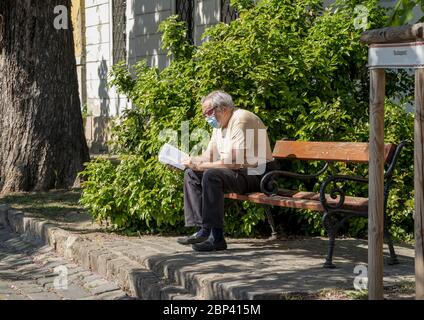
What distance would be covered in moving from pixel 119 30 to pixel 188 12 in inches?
141

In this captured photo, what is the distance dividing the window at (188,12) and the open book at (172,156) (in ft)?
30.1

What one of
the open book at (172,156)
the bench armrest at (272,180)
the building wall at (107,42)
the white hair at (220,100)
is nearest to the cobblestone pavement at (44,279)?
the open book at (172,156)

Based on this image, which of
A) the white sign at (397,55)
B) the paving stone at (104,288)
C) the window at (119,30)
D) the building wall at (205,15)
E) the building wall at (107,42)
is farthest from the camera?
the window at (119,30)

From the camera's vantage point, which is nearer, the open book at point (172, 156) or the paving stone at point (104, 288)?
the paving stone at point (104, 288)

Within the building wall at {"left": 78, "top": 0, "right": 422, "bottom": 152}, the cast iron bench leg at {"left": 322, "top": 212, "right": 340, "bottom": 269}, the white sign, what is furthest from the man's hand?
the building wall at {"left": 78, "top": 0, "right": 422, "bottom": 152}

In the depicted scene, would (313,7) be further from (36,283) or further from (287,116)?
(36,283)

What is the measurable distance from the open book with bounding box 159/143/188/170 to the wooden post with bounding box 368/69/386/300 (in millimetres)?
3031

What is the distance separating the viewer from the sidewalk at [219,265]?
21.4 ft

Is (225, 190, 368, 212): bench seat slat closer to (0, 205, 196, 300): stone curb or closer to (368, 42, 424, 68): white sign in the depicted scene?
(0, 205, 196, 300): stone curb

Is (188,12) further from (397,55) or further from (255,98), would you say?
(397,55)

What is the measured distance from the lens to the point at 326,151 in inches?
325

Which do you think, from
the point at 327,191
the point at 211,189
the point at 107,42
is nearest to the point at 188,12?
the point at 107,42

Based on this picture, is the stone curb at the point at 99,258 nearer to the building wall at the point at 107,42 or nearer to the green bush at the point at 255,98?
the green bush at the point at 255,98

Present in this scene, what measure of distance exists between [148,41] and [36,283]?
11.5 metres
